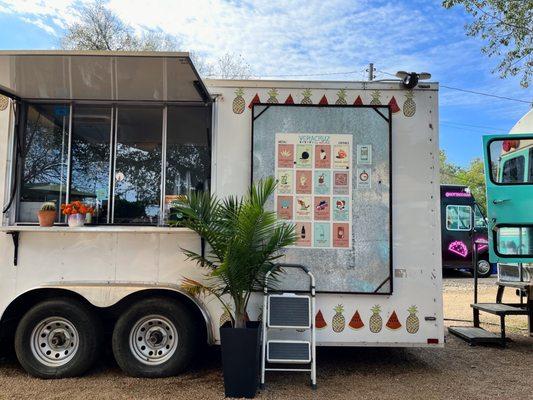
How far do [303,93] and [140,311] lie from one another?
2.72m

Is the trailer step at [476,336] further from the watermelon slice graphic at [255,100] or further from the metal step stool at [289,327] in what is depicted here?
the watermelon slice graphic at [255,100]

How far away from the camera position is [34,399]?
13.1 feet

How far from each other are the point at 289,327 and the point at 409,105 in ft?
8.27

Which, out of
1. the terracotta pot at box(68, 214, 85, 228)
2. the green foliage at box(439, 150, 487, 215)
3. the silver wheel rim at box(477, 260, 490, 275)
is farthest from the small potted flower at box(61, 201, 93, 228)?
the green foliage at box(439, 150, 487, 215)

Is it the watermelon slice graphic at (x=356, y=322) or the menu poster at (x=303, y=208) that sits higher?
the menu poster at (x=303, y=208)

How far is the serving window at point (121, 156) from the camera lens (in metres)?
5.02

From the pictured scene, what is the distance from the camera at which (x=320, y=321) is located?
4.49m

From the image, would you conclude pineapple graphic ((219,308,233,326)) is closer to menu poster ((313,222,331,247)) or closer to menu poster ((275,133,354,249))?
menu poster ((275,133,354,249))

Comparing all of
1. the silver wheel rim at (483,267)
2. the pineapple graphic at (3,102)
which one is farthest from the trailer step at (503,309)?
the silver wheel rim at (483,267)

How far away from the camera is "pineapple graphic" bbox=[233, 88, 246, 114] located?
4703mm

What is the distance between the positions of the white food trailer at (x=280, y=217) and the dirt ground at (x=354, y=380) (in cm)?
24

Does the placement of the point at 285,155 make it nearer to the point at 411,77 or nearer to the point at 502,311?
the point at 411,77

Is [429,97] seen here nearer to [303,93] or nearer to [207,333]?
[303,93]

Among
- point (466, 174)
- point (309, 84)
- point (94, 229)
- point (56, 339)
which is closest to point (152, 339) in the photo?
point (56, 339)
